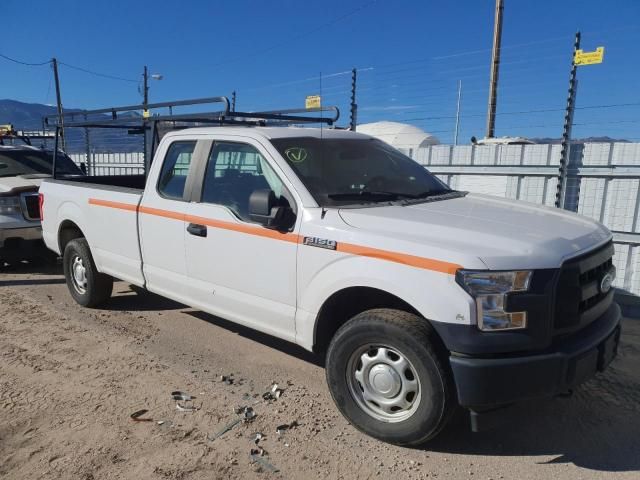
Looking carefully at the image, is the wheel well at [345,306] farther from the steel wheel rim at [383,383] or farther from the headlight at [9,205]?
the headlight at [9,205]

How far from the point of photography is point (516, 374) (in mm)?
2674

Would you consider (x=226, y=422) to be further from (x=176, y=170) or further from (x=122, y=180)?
(x=122, y=180)

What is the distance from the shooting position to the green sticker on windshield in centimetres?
372

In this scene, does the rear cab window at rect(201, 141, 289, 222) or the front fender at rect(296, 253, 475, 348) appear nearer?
the front fender at rect(296, 253, 475, 348)

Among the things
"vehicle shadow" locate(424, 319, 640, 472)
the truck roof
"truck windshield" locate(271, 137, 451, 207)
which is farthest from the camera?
the truck roof

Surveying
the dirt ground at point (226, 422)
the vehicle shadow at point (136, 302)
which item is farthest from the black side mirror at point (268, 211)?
the vehicle shadow at point (136, 302)

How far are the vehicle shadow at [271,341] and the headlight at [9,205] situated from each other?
336 centimetres

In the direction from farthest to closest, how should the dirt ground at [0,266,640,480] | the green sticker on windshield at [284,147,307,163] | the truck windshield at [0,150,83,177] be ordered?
1. the truck windshield at [0,150,83,177]
2. the green sticker on windshield at [284,147,307,163]
3. the dirt ground at [0,266,640,480]

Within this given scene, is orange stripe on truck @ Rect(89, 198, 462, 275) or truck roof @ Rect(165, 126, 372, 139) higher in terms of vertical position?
truck roof @ Rect(165, 126, 372, 139)

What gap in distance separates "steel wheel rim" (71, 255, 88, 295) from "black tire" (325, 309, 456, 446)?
3627 millimetres

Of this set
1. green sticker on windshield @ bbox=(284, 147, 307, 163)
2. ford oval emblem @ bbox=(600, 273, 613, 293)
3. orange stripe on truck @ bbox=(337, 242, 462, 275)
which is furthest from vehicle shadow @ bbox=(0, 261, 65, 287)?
ford oval emblem @ bbox=(600, 273, 613, 293)

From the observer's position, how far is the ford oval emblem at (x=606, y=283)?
3.14 meters

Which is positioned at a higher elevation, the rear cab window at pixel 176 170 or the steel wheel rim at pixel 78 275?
the rear cab window at pixel 176 170

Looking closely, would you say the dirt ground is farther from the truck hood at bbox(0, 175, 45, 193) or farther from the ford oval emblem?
the truck hood at bbox(0, 175, 45, 193)
